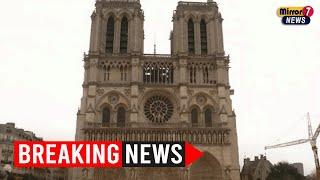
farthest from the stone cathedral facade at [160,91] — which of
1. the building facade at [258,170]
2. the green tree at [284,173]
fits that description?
the building facade at [258,170]

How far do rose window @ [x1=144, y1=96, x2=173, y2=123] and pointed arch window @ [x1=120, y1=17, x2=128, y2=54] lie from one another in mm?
7690

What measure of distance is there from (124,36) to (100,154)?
40.9 meters

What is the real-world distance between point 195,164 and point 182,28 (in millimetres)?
18380

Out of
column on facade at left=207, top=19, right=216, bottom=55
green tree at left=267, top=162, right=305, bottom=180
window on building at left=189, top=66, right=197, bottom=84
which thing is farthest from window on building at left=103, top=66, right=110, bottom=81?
green tree at left=267, top=162, right=305, bottom=180

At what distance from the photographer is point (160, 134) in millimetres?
51031

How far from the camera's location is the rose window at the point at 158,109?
53.9m

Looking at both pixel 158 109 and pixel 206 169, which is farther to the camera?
pixel 158 109

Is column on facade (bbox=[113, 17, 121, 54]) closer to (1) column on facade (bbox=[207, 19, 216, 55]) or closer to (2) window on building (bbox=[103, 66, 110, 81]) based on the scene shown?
(2) window on building (bbox=[103, 66, 110, 81])

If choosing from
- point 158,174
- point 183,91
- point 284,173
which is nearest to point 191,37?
point 183,91

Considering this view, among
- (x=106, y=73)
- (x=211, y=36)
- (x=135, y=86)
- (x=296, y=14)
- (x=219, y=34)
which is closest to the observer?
(x=296, y=14)

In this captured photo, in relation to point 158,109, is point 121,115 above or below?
below

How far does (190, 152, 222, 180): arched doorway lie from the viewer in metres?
51.0

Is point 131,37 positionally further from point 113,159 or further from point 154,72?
point 113,159

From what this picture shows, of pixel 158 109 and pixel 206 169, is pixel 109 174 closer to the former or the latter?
pixel 158 109
